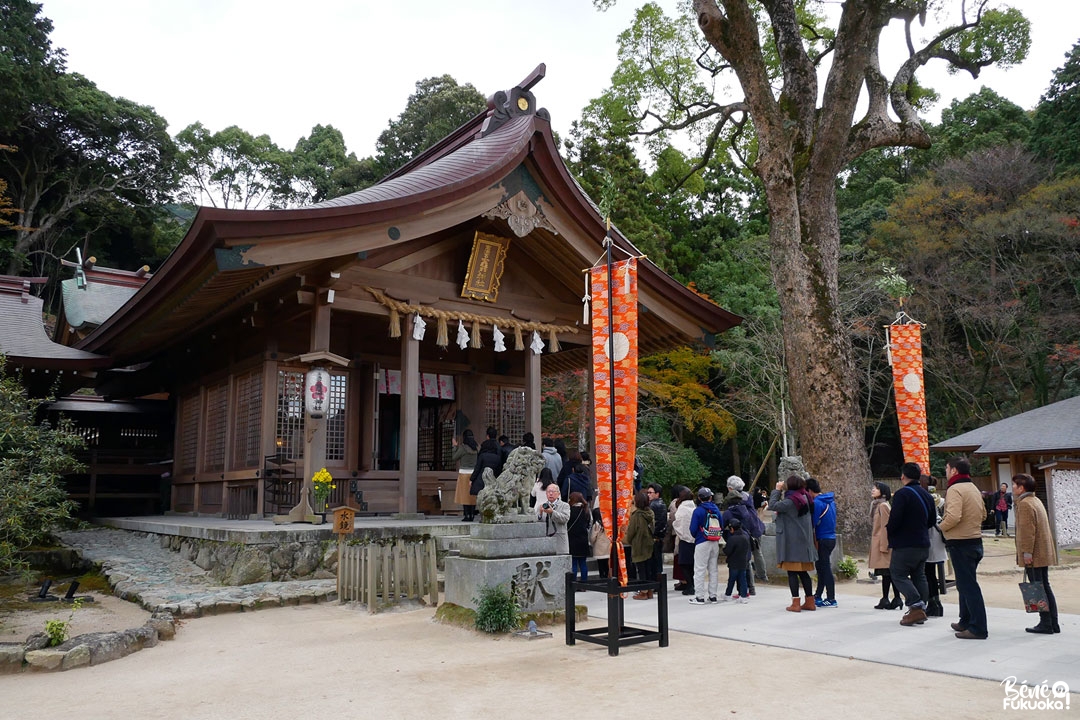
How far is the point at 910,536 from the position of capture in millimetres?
7277

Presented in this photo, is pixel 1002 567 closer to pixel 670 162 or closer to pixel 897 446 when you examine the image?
pixel 670 162

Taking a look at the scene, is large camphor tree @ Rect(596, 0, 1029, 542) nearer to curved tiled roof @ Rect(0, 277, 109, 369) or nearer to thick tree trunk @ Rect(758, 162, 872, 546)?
thick tree trunk @ Rect(758, 162, 872, 546)

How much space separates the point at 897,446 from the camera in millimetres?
33500

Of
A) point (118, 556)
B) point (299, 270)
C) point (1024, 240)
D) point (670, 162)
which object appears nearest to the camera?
point (299, 270)

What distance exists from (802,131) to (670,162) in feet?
23.3

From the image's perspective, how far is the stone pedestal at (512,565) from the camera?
7.38m

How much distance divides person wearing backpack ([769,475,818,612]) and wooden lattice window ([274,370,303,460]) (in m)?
8.02

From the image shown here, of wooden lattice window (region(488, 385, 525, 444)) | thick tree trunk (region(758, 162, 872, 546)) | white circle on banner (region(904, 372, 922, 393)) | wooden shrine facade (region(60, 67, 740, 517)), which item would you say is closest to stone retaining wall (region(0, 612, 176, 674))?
wooden shrine facade (region(60, 67, 740, 517))

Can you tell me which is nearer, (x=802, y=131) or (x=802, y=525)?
(x=802, y=525)

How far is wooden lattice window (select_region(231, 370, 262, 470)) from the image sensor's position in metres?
13.1

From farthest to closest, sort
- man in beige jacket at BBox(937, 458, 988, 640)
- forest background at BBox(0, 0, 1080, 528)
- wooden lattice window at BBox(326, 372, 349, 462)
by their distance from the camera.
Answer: forest background at BBox(0, 0, 1080, 528) < wooden lattice window at BBox(326, 372, 349, 462) < man in beige jacket at BBox(937, 458, 988, 640)

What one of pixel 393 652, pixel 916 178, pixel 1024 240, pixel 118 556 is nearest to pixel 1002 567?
pixel 393 652

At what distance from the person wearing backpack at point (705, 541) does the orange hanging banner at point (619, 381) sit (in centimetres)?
83

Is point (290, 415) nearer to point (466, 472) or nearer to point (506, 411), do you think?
point (466, 472)
